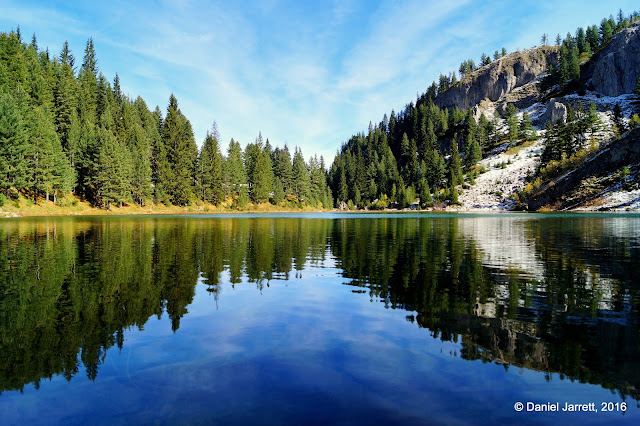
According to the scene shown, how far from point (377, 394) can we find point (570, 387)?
11.3 ft

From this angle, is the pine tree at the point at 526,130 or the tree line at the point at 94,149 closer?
the tree line at the point at 94,149

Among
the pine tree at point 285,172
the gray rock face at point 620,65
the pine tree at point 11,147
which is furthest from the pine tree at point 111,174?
the gray rock face at point 620,65

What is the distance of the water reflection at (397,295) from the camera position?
737 cm

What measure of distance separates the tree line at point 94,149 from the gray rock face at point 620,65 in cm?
16995

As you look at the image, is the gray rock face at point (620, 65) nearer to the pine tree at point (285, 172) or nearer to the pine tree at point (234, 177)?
the pine tree at point (285, 172)

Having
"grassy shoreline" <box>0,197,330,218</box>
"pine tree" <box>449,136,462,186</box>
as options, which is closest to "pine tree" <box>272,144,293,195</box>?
"grassy shoreline" <box>0,197,330,218</box>

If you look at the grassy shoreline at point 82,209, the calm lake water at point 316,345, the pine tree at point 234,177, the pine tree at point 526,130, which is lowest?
the calm lake water at point 316,345

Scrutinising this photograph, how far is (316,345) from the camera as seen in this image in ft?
26.9

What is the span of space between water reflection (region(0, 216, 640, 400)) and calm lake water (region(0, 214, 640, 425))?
0.23 ft

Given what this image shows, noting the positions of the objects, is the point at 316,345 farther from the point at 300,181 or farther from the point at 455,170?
the point at 455,170

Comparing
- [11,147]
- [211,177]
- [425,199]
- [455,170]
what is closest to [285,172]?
[211,177]

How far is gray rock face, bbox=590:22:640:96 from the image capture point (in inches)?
6771

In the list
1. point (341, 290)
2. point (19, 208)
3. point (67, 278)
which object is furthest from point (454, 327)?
point (19, 208)

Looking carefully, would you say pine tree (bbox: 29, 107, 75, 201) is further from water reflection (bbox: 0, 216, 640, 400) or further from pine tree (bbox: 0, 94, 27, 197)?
water reflection (bbox: 0, 216, 640, 400)
